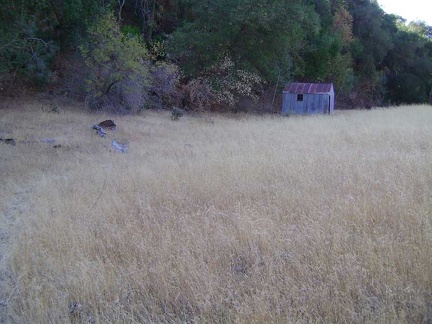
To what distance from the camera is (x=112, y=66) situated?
18344 millimetres

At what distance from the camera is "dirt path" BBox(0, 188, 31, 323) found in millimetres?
3463

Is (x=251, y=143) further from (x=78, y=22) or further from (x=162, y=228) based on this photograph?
(x=78, y=22)

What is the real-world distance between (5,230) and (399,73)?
52.6 meters

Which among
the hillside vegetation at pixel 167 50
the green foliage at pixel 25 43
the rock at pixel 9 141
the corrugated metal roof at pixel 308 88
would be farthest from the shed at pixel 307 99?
the rock at pixel 9 141

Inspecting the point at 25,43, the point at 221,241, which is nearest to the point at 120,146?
the point at 25,43

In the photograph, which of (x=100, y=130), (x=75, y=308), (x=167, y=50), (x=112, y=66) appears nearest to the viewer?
(x=75, y=308)

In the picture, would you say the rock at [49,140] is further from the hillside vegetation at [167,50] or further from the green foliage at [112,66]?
the green foliage at [112,66]

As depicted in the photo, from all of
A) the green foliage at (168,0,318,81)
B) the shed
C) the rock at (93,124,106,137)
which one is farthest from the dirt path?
the shed

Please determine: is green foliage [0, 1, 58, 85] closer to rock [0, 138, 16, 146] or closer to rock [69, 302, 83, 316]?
rock [0, 138, 16, 146]

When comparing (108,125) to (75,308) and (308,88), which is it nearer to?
(75,308)

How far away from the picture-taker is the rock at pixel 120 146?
11.3 m

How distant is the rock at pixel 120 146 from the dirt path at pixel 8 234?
14.6ft

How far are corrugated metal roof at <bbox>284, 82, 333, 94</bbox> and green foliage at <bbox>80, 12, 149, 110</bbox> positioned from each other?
15.5m

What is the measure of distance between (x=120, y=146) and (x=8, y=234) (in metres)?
7.13
